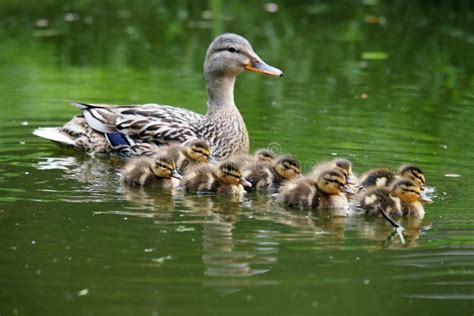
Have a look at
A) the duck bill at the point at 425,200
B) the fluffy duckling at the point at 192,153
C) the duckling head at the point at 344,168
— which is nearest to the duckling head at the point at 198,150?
the fluffy duckling at the point at 192,153

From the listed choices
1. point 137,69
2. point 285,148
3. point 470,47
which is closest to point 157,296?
point 285,148

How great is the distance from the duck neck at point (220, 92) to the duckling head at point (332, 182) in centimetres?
204

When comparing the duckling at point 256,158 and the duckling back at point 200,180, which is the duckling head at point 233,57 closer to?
the duckling at point 256,158

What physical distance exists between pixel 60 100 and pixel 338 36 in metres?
4.79

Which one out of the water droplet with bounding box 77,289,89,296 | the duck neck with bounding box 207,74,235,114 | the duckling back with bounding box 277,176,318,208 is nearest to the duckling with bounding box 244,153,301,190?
the duckling back with bounding box 277,176,318,208

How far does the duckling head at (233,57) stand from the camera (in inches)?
377

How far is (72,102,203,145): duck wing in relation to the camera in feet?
30.4

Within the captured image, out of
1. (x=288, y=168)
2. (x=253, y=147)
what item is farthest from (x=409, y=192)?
(x=253, y=147)

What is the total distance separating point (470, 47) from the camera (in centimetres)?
1414

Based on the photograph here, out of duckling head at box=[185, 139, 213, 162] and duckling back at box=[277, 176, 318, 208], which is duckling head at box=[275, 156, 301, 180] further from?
duckling head at box=[185, 139, 213, 162]

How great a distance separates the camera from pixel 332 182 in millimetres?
7613

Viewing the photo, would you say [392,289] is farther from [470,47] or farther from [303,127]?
[470,47]

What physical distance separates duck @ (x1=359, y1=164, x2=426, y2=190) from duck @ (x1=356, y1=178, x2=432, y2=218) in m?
0.10

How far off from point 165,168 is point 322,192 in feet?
3.71
